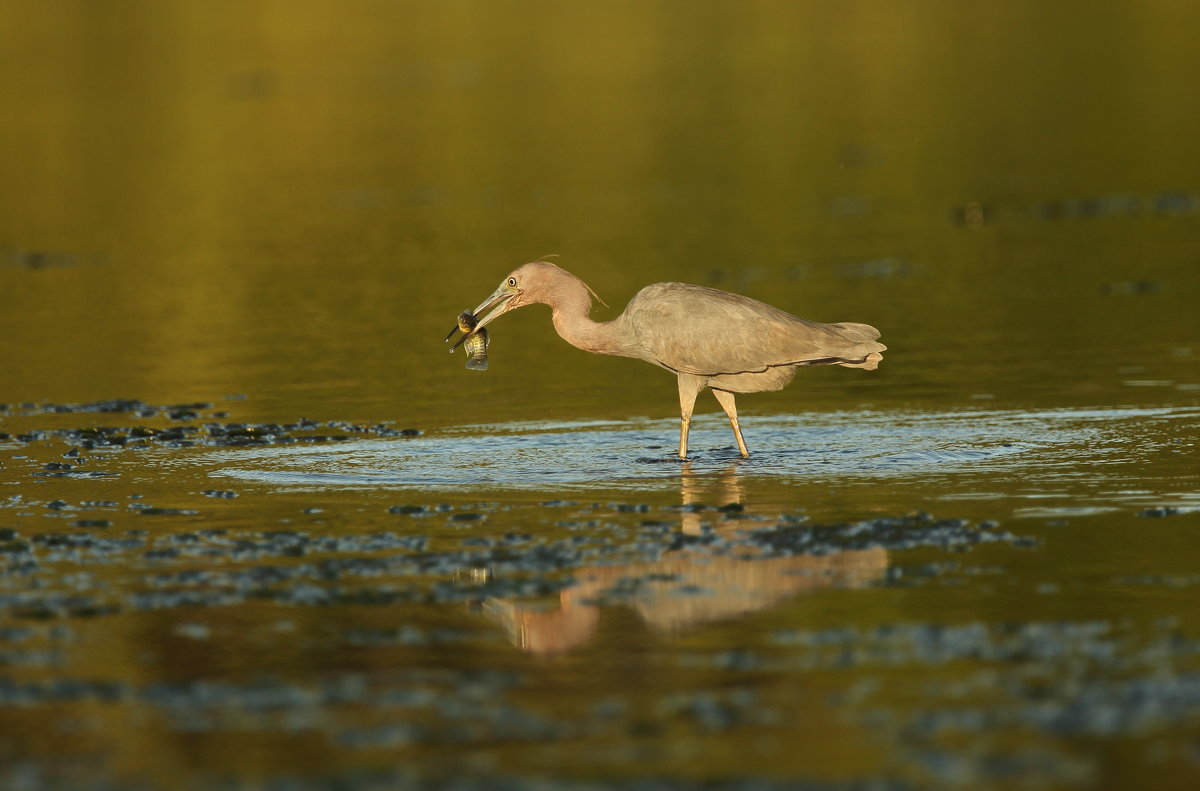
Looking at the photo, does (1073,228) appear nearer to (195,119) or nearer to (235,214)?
(235,214)

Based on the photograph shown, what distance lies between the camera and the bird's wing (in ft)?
45.8

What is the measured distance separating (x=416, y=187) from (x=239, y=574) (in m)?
24.8

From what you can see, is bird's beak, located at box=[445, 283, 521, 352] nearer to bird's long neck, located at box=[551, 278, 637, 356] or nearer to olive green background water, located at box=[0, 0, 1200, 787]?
bird's long neck, located at box=[551, 278, 637, 356]

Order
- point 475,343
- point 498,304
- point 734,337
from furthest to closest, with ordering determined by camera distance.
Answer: point 475,343 < point 498,304 < point 734,337

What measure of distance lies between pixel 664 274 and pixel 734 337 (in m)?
9.91

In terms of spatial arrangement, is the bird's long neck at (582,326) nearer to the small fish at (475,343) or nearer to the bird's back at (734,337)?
the bird's back at (734,337)

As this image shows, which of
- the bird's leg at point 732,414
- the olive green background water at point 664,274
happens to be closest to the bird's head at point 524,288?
the olive green background water at point 664,274

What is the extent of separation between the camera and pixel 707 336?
549 inches

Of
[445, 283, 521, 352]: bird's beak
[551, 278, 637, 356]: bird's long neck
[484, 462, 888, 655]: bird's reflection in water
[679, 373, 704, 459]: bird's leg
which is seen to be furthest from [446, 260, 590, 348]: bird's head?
[484, 462, 888, 655]: bird's reflection in water

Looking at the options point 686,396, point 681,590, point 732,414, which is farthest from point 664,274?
point 681,590

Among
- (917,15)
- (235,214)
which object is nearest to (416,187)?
(235,214)

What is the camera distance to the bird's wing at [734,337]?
13969mm

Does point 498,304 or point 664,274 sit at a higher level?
point 664,274

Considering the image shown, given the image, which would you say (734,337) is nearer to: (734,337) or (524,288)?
(734,337)
